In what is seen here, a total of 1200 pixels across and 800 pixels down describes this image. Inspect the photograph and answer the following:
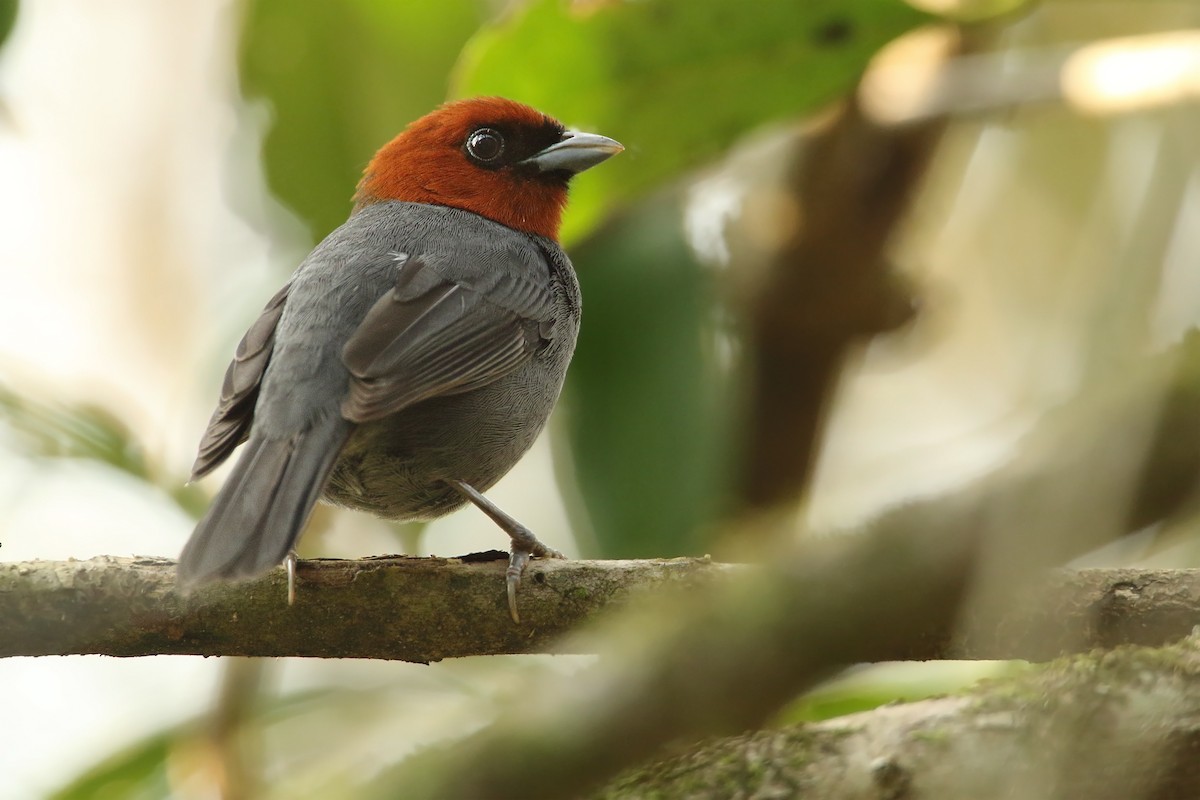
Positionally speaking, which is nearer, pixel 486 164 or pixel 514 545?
pixel 514 545

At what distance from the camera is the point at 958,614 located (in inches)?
80.2

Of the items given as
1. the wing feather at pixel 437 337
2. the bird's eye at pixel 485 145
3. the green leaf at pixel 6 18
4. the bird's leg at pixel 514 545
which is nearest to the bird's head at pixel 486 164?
the bird's eye at pixel 485 145

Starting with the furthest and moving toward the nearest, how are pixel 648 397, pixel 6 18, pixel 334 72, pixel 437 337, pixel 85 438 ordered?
1. pixel 334 72
2. pixel 648 397
3. pixel 85 438
4. pixel 437 337
5. pixel 6 18

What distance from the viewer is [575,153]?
462 centimetres

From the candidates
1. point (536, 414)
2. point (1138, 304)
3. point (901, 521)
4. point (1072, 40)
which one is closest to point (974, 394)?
point (1072, 40)

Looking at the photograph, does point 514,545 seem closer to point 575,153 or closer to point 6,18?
point 575,153


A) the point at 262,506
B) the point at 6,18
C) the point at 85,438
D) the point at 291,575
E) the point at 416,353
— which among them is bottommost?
the point at 291,575

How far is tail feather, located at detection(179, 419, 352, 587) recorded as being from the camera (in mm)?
2799

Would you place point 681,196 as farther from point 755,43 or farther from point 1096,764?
point 1096,764

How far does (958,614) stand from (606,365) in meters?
2.65

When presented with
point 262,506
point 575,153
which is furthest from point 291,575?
point 575,153

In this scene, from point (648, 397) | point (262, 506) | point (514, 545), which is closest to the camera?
point (262, 506)

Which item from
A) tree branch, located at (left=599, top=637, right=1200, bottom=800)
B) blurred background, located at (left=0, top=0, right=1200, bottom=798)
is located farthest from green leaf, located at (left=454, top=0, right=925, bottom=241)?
tree branch, located at (left=599, top=637, right=1200, bottom=800)

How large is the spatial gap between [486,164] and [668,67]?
812mm
